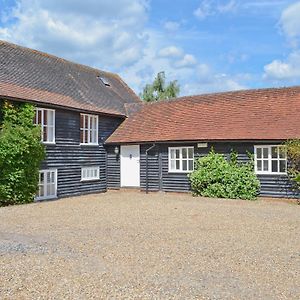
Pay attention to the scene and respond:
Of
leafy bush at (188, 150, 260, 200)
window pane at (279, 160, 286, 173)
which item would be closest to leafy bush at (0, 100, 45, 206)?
leafy bush at (188, 150, 260, 200)

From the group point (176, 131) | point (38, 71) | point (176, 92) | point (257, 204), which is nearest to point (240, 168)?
point (257, 204)

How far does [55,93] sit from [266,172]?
1023cm

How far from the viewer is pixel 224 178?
59.3 ft

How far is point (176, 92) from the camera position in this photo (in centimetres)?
4334

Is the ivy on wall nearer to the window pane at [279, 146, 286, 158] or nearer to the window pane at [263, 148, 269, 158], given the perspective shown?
the window pane at [279, 146, 286, 158]

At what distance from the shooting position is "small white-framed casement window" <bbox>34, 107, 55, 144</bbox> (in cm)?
1758

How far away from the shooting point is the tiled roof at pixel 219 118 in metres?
18.0

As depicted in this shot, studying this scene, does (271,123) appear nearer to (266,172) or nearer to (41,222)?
(266,172)

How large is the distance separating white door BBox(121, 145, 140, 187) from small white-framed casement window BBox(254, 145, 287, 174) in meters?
6.18

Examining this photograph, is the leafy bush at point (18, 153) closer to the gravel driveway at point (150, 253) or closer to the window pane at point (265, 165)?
the gravel driveway at point (150, 253)

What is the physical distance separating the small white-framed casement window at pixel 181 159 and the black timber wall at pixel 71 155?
3.88 metres

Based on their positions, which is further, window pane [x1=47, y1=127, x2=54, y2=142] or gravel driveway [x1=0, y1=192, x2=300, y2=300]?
window pane [x1=47, y1=127, x2=54, y2=142]

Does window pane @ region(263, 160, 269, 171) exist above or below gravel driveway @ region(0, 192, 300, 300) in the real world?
above

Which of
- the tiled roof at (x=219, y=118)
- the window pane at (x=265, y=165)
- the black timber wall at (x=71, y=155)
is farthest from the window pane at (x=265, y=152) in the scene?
the black timber wall at (x=71, y=155)
